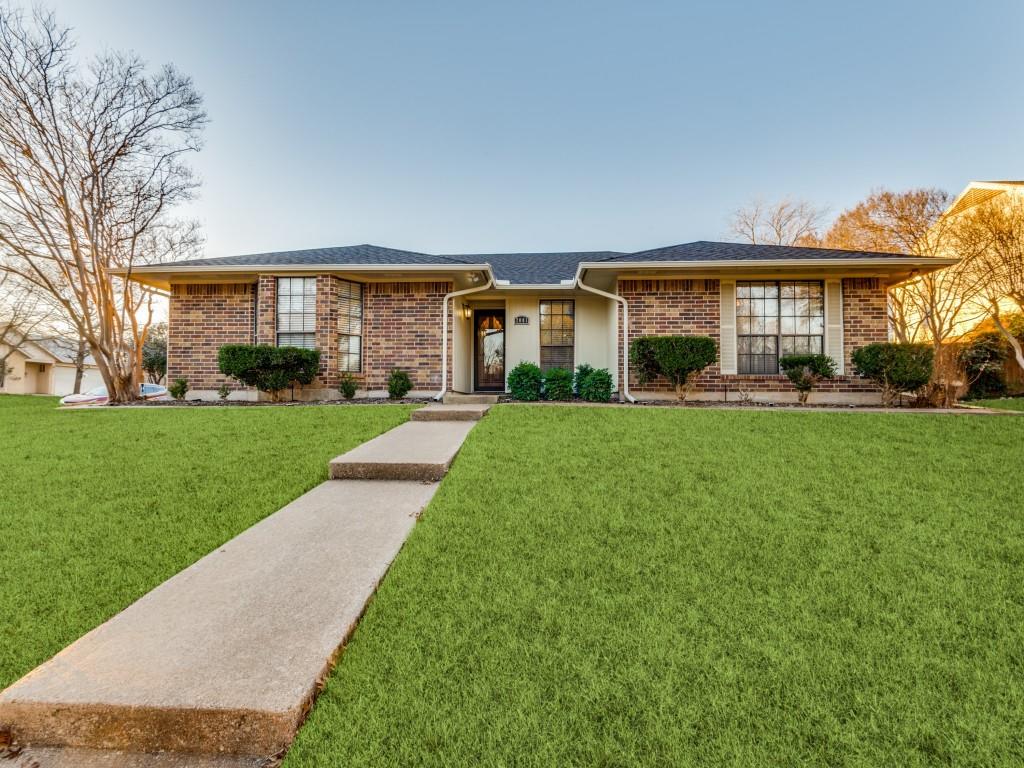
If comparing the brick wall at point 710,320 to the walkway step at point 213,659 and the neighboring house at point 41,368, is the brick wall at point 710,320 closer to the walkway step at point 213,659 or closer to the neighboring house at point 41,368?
the walkway step at point 213,659

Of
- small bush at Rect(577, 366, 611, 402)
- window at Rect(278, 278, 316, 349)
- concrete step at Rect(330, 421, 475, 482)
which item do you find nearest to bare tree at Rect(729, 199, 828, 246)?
small bush at Rect(577, 366, 611, 402)

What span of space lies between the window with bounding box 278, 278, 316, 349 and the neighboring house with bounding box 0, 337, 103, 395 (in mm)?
23622

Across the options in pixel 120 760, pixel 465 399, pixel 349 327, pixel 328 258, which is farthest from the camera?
pixel 349 327

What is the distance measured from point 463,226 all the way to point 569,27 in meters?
7.16

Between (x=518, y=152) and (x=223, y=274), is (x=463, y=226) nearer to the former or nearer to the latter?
(x=518, y=152)

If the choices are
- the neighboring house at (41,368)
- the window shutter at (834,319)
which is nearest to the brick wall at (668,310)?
the window shutter at (834,319)

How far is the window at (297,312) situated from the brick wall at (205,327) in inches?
37.5

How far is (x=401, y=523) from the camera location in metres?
2.90

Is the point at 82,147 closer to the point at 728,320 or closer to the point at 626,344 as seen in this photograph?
the point at 626,344

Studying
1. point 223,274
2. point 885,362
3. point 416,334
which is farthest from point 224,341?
point 885,362

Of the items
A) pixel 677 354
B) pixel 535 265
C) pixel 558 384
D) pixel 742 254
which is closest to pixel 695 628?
pixel 558 384

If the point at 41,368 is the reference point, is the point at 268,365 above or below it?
below

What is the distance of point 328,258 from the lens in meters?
9.29

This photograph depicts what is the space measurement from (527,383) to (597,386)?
1311 millimetres
